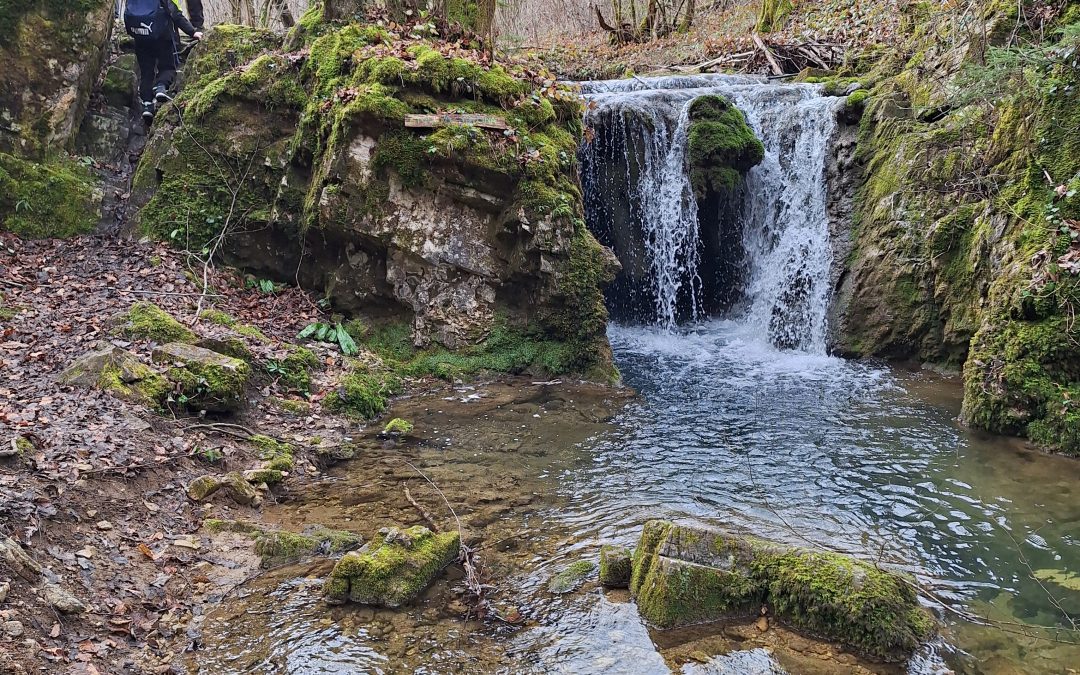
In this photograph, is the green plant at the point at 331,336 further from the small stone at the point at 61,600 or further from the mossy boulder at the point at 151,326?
the small stone at the point at 61,600

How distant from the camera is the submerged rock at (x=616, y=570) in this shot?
3904 mm

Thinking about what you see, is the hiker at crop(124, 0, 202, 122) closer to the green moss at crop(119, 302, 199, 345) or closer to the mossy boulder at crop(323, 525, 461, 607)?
the green moss at crop(119, 302, 199, 345)

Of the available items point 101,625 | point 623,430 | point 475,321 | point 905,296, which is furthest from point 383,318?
point 905,296

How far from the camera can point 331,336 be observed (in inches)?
318

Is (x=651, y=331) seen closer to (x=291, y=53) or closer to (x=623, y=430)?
(x=623, y=430)

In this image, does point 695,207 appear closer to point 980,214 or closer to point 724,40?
point 980,214

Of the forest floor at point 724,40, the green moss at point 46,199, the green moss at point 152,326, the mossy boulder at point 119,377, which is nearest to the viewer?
the mossy boulder at point 119,377

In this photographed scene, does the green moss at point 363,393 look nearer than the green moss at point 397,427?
No

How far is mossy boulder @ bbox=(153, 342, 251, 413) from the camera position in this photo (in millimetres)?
5719

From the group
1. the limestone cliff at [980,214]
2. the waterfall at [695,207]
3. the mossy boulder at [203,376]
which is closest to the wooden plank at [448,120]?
the waterfall at [695,207]


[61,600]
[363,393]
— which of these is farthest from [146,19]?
[61,600]

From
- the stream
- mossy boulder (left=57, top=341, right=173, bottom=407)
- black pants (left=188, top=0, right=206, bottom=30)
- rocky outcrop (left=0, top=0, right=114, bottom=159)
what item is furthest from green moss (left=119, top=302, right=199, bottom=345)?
black pants (left=188, top=0, right=206, bottom=30)

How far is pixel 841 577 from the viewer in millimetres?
3496

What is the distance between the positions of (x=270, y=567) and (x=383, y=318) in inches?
188
